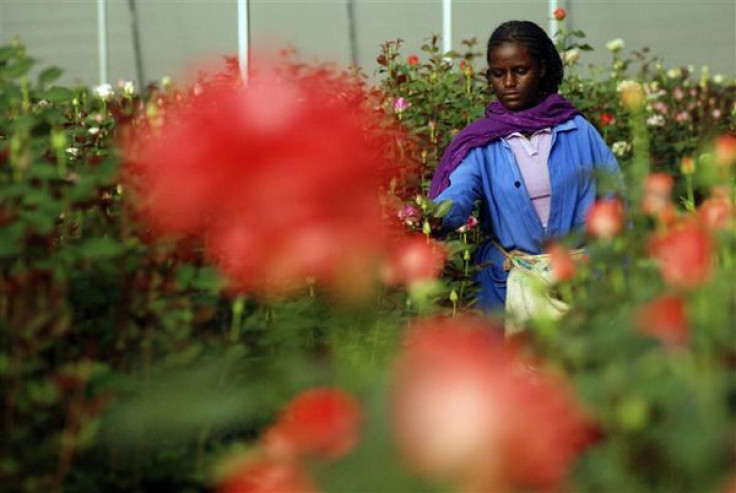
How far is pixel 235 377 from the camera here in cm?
127

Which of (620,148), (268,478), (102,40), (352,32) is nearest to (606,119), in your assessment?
(620,148)

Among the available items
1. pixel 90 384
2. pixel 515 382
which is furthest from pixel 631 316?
pixel 90 384

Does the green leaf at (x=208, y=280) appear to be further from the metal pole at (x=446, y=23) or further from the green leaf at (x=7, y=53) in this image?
the metal pole at (x=446, y=23)

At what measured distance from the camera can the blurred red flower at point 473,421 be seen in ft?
2.10

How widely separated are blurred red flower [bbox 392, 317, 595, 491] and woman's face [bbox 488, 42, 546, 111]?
7.76ft

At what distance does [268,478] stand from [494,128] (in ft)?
7.27

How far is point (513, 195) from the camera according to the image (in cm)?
293

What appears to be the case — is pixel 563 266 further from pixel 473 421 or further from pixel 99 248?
pixel 473 421

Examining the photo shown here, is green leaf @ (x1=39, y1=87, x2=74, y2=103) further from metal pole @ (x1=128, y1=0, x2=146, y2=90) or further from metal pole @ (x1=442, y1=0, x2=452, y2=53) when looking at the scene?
metal pole @ (x1=128, y1=0, x2=146, y2=90)

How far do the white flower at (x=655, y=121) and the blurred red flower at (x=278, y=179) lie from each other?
4679mm

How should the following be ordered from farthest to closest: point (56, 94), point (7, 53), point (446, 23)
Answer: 1. point (446, 23)
2. point (56, 94)
3. point (7, 53)

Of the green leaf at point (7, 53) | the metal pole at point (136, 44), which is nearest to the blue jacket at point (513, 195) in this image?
the green leaf at point (7, 53)

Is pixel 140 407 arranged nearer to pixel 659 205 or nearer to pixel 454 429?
pixel 454 429

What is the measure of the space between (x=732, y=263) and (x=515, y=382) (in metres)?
0.62
